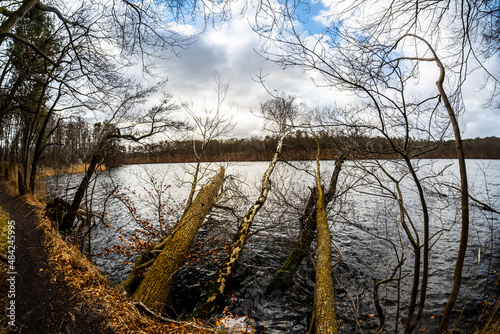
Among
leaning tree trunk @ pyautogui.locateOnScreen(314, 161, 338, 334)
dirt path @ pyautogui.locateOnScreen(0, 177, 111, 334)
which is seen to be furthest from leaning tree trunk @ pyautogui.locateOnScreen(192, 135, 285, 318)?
leaning tree trunk @ pyautogui.locateOnScreen(314, 161, 338, 334)

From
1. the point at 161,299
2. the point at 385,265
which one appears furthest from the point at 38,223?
the point at 385,265

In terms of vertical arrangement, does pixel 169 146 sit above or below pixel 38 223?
above

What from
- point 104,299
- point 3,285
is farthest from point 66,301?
point 3,285

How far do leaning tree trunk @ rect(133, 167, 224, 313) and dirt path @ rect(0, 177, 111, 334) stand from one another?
0.88 meters

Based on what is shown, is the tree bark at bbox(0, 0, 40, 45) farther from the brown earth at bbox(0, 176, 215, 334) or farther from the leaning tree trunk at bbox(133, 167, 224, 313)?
the leaning tree trunk at bbox(133, 167, 224, 313)

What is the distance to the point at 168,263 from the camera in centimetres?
472

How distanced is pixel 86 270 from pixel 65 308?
1288mm

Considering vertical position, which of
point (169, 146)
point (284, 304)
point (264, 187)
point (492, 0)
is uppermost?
point (492, 0)

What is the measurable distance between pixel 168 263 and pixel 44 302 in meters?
1.90

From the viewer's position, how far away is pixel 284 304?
5246mm

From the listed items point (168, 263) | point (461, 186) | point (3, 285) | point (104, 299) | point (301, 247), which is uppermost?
point (461, 186)

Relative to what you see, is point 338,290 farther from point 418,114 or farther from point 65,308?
point 65,308

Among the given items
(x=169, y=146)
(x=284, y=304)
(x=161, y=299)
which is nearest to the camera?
(x=161, y=299)

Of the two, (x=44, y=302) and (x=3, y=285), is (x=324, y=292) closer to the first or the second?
(x=44, y=302)
